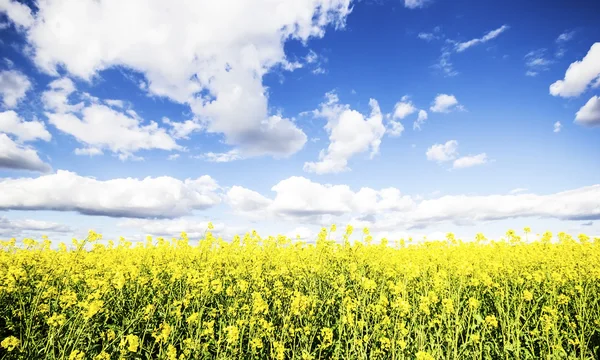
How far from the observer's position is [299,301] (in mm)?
4281

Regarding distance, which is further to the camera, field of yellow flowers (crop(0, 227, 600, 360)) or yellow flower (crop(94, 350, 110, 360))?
field of yellow flowers (crop(0, 227, 600, 360))

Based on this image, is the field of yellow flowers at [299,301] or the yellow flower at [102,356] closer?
the yellow flower at [102,356]

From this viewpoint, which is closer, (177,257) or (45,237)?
(45,237)

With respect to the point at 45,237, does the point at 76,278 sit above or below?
below

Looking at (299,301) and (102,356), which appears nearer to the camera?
(102,356)

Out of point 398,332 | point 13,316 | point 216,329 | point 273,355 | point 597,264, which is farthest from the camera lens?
point 597,264

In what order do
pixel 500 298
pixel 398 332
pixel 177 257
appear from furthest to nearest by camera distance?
1. pixel 177 257
2. pixel 500 298
3. pixel 398 332

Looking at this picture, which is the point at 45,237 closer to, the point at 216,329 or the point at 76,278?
the point at 76,278

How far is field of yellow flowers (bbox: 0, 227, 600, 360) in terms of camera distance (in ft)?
13.3

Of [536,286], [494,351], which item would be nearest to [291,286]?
[494,351]

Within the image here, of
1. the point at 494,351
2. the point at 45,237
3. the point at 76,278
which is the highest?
the point at 45,237

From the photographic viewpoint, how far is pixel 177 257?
8656 millimetres

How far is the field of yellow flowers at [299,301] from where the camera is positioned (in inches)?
159

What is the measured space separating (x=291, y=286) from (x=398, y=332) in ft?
7.88
